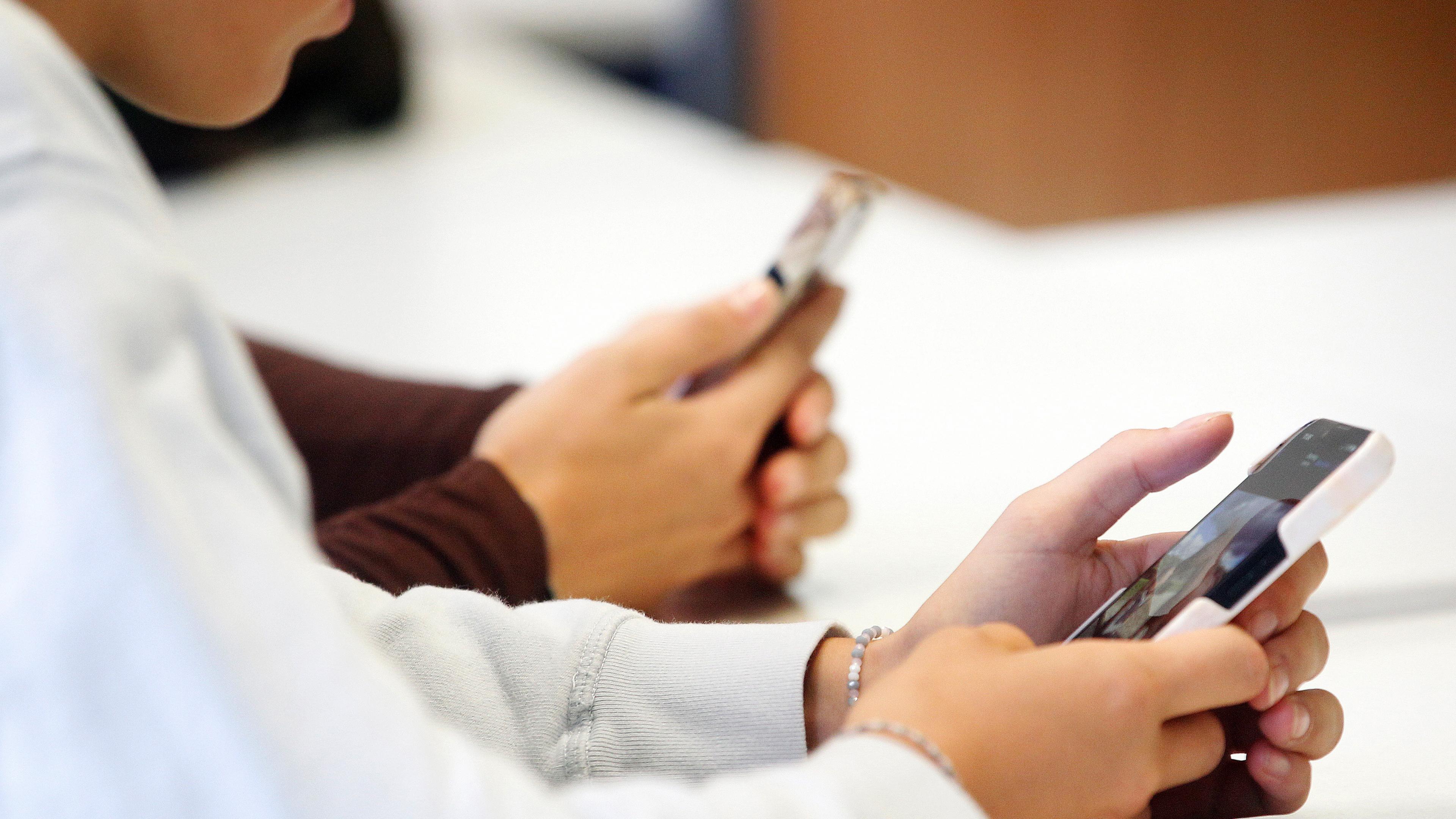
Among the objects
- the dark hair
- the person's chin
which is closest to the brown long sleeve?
the person's chin

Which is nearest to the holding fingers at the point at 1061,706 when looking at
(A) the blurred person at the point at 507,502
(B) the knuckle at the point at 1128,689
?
(B) the knuckle at the point at 1128,689

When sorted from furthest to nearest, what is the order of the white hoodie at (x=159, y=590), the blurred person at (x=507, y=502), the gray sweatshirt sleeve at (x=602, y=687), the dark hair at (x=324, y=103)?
the dark hair at (x=324, y=103) < the blurred person at (x=507, y=502) < the gray sweatshirt sleeve at (x=602, y=687) < the white hoodie at (x=159, y=590)

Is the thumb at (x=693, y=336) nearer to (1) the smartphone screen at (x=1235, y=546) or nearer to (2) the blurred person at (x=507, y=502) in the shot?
(2) the blurred person at (x=507, y=502)

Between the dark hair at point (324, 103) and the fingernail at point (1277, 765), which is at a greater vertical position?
the fingernail at point (1277, 765)

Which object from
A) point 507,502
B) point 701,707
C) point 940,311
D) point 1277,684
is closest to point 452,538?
point 507,502

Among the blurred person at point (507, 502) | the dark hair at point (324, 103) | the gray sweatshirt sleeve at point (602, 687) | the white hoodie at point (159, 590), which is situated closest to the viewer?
the white hoodie at point (159, 590)

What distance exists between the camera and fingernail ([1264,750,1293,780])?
0.25m

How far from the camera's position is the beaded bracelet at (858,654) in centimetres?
28

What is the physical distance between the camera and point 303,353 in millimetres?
546

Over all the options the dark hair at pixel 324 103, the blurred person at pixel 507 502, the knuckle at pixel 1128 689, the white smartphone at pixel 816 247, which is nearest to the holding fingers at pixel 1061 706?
the knuckle at pixel 1128 689

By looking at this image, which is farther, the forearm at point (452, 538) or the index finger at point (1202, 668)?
the forearm at point (452, 538)

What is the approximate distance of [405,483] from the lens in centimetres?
48

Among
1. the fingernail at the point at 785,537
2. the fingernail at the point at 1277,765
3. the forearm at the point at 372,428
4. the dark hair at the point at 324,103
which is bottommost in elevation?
the dark hair at the point at 324,103

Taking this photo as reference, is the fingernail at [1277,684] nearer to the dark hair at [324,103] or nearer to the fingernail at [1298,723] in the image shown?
the fingernail at [1298,723]
